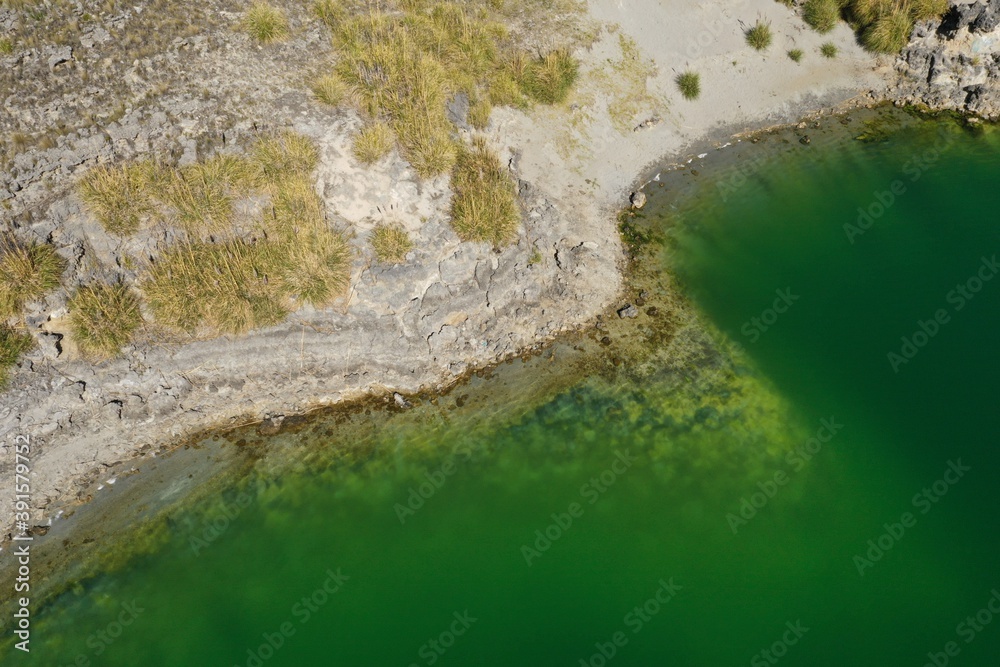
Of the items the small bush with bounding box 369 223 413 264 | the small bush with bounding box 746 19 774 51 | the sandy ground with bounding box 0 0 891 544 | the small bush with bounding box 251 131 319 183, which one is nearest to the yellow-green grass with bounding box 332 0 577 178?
the sandy ground with bounding box 0 0 891 544

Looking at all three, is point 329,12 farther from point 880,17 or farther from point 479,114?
point 880,17

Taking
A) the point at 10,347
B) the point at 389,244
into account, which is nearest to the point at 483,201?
the point at 389,244

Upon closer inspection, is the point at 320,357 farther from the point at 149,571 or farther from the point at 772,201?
the point at 772,201

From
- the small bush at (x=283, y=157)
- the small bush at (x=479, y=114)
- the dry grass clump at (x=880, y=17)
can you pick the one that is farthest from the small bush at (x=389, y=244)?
the dry grass clump at (x=880, y=17)

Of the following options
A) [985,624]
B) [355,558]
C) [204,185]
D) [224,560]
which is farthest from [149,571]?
[985,624]

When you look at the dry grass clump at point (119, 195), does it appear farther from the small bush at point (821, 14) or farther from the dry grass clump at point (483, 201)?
the small bush at point (821, 14)
